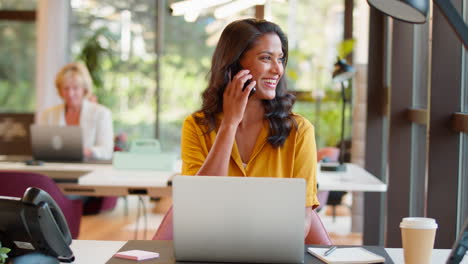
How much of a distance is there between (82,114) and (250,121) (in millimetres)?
2894

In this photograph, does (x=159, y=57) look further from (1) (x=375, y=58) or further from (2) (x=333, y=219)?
(1) (x=375, y=58)

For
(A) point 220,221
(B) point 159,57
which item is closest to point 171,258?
(A) point 220,221

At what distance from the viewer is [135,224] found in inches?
263

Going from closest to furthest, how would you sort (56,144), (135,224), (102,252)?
(102,252) < (56,144) < (135,224)

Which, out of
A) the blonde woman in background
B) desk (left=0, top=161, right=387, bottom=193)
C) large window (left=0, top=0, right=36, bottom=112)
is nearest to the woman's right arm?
desk (left=0, top=161, right=387, bottom=193)

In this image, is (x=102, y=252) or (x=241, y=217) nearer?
(x=241, y=217)

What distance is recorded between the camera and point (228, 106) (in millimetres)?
2586

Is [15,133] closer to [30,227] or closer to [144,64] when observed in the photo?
[144,64]

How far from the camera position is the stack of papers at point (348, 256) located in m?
1.91

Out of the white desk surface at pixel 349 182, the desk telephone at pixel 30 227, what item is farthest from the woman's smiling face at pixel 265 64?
the white desk surface at pixel 349 182

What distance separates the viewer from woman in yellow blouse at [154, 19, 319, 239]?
255cm

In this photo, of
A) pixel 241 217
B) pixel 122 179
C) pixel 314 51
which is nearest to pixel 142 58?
pixel 314 51

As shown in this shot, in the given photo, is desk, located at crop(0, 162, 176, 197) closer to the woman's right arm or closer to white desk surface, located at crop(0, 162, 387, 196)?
white desk surface, located at crop(0, 162, 387, 196)

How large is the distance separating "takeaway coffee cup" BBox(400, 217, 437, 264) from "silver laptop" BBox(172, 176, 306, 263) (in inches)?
11.3
